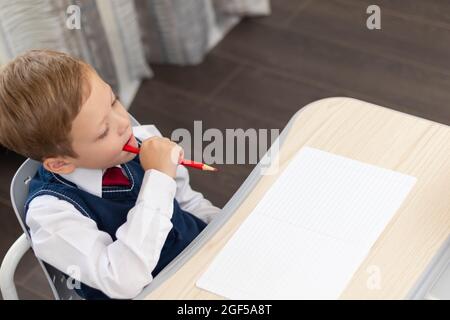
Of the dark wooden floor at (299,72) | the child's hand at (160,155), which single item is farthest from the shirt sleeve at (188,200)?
the dark wooden floor at (299,72)

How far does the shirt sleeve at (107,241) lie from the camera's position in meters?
1.23

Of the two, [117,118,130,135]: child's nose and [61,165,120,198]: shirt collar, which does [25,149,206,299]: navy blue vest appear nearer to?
[61,165,120,198]: shirt collar

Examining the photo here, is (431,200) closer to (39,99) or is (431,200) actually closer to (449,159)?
(449,159)

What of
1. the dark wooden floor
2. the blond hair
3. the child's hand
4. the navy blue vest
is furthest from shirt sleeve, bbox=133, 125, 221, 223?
the dark wooden floor

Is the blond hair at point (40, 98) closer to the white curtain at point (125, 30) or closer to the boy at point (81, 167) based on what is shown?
the boy at point (81, 167)

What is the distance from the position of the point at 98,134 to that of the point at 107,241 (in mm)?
178

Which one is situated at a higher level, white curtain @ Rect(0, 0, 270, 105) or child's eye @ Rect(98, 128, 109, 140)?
child's eye @ Rect(98, 128, 109, 140)

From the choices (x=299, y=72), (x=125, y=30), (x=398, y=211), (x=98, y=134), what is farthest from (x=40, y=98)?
(x=299, y=72)

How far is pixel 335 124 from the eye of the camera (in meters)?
1.40

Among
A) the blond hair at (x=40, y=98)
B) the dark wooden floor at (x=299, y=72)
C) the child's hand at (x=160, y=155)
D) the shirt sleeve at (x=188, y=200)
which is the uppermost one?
the blond hair at (x=40, y=98)

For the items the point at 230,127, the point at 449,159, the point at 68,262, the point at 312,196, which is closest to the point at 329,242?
the point at 312,196

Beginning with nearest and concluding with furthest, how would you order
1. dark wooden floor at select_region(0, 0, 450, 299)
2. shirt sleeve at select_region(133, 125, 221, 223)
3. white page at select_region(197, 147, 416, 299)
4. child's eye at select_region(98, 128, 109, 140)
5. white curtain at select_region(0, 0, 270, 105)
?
white page at select_region(197, 147, 416, 299)
child's eye at select_region(98, 128, 109, 140)
shirt sleeve at select_region(133, 125, 221, 223)
white curtain at select_region(0, 0, 270, 105)
dark wooden floor at select_region(0, 0, 450, 299)

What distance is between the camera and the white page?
1.15 m

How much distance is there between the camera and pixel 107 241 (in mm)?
1279
